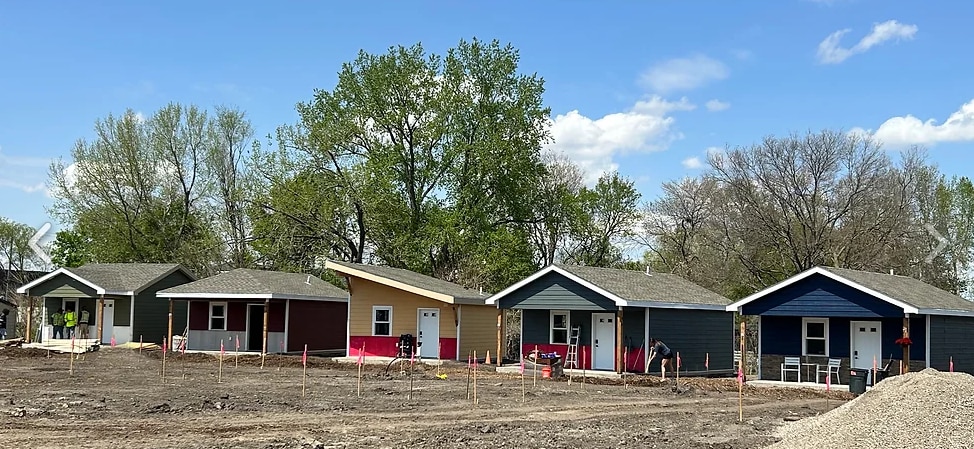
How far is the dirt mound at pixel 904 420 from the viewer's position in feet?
45.6

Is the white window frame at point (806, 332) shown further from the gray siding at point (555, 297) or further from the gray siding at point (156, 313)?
the gray siding at point (156, 313)

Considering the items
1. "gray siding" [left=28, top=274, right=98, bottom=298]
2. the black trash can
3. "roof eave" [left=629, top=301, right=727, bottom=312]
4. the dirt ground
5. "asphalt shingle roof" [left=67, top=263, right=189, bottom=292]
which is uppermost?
"asphalt shingle roof" [left=67, top=263, right=189, bottom=292]

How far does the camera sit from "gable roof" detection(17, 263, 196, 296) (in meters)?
40.0

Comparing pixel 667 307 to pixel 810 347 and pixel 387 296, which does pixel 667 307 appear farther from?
pixel 387 296

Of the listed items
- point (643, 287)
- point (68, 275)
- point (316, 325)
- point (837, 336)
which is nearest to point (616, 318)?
point (643, 287)

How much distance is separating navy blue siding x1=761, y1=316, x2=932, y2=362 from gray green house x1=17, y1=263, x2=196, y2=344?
2384cm

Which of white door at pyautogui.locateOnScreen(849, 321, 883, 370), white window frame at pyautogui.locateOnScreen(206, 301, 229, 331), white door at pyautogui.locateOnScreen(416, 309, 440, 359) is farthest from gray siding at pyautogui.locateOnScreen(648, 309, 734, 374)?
white window frame at pyautogui.locateOnScreen(206, 301, 229, 331)

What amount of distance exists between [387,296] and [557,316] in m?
6.70

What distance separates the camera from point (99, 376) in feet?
87.1

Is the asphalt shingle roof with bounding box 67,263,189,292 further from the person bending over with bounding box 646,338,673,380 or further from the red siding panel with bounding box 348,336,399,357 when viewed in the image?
the person bending over with bounding box 646,338,673,380

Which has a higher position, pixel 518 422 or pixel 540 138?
pixel 540 138

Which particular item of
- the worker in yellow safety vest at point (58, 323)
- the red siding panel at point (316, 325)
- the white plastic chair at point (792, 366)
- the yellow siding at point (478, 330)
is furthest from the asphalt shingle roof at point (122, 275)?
the white plastic chair at point (792, 366)

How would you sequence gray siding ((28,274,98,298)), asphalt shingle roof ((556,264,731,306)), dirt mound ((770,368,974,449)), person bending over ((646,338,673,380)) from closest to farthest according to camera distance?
1. dirt mound ((770,368,974,449))
2. person bending over ((646,338,673,380))
3. asphalt shingle roof ((556,264,731,306))
4. gray siding ((28,274,98,298))

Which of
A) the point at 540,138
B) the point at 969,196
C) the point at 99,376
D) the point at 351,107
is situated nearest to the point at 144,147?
the point at 351,107
